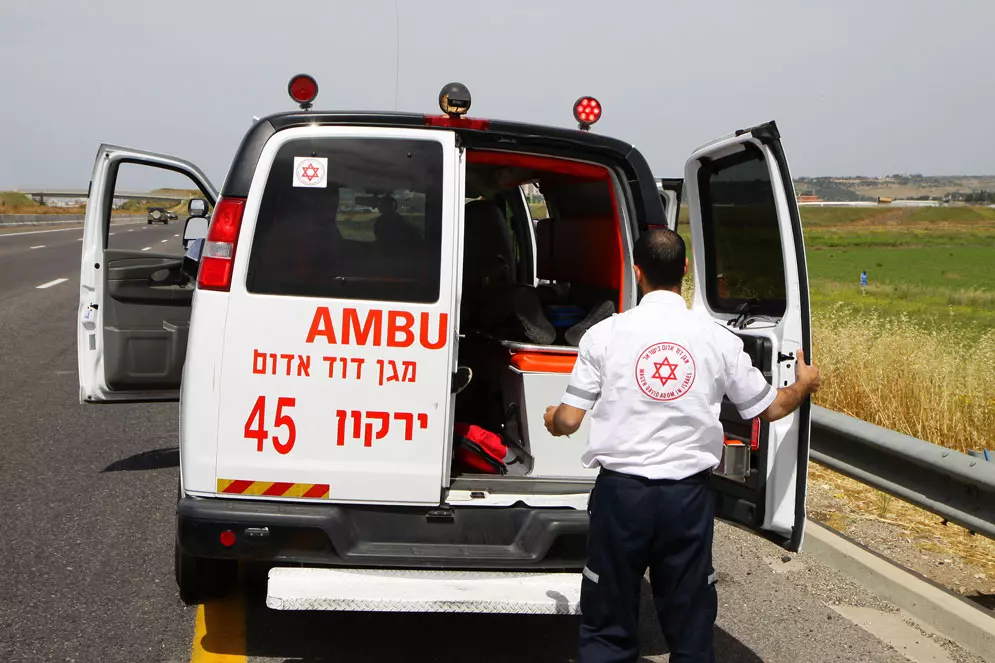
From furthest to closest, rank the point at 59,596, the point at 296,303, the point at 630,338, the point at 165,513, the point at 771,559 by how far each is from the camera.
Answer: the point at 165,513 < the point at 771,559 < the point at 59,596 < the point at 296,303 < the point at 630,338

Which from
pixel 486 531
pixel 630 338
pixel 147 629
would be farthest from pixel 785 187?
pixel 147 629

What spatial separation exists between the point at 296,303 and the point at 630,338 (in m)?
1.28

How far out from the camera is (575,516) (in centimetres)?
396

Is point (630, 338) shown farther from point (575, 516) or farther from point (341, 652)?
point (341, 652)

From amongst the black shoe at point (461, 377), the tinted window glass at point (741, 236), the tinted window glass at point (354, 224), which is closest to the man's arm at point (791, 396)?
the tinted window glass at point (741, 236)

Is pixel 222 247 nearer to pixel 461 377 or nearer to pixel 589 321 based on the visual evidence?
pixel 461 377

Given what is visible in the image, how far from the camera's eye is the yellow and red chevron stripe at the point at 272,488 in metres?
3.79

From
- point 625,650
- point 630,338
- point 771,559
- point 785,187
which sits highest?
point 785,187

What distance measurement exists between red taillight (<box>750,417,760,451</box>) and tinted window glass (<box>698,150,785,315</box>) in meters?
0.50

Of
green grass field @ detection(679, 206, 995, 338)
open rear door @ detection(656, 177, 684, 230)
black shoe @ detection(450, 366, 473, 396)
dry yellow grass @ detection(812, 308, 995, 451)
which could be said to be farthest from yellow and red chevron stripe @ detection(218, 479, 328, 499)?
green grass field @ detection(679, 206, 995, 338)

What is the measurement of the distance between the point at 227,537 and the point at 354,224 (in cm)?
122

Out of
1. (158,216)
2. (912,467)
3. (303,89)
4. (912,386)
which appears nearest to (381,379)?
(303,89)

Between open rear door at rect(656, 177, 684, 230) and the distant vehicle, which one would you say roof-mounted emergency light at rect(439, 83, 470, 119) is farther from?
the distant vehicle

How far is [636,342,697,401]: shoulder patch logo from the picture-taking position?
3.12 m
